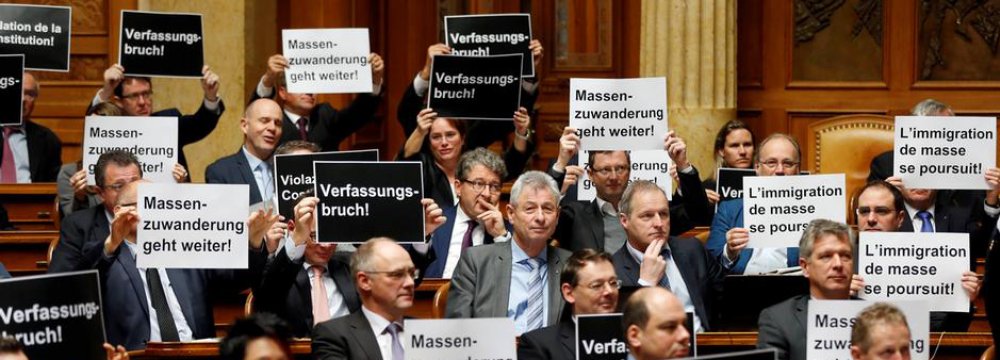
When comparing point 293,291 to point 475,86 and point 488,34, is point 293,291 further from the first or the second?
point 488,34

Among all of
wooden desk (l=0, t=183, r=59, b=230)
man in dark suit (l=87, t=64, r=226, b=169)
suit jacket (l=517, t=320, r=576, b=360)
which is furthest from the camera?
wooden desk (l=0, t=183, r=59, b=230)

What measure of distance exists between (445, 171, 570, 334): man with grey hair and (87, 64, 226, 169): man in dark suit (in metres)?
→ 2.25

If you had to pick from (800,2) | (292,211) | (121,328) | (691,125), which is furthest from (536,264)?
(800,2)

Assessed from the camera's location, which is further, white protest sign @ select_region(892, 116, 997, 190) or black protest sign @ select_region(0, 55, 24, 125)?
black protest sign @ select_region(0, 55, 24, 125)

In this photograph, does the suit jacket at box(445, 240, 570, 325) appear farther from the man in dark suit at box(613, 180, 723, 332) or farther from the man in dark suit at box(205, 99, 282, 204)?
the man in dark suit at box(205, 99, 282, 204)

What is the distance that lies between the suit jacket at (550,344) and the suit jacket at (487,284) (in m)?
0.59

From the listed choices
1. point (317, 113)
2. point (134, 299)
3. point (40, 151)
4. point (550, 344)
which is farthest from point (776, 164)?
point (40, 151)

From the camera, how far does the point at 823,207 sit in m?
7.93

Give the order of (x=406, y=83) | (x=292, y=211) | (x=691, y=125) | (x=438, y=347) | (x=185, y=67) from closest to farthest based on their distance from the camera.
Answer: (x=438, y=347) < (x=292, y=211) < (x=185, y=67) < (x=691, y=125) < (x=406, y=83)

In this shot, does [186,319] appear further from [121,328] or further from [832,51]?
[832,51]

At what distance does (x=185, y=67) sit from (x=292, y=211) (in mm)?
1831

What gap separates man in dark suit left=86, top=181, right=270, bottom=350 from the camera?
735 centimetres

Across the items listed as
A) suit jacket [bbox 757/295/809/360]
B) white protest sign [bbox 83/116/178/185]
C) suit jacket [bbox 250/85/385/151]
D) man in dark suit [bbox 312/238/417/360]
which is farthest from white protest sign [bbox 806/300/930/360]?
suit jacket [bbox 250/85/385/151]

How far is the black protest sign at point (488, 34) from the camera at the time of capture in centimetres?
928
